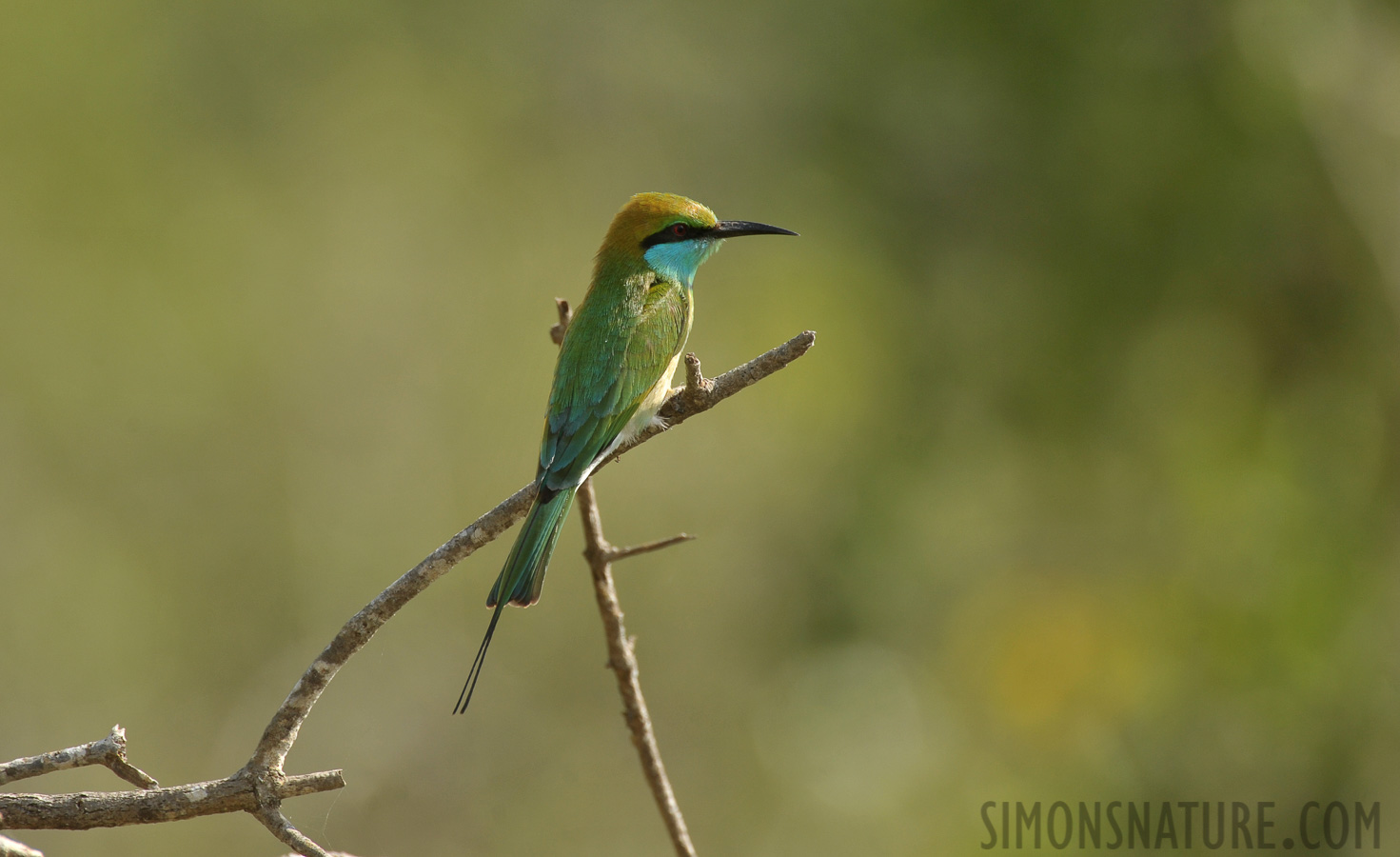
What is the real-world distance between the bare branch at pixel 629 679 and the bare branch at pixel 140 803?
1.57ft

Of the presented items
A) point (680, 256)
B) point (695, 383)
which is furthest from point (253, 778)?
point (680, 256)

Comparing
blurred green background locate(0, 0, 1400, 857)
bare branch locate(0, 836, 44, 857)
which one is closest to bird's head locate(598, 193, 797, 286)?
bare branch locate(0, 836, 44, 857)

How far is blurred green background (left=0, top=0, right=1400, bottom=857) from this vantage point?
3.78 metres

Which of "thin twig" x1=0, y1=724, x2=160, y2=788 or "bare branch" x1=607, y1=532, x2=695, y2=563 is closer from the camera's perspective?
"thin twig" x1=0, y1=724, x2=160, y2=788

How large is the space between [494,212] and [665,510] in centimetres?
204

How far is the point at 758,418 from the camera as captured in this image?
537 centimetres

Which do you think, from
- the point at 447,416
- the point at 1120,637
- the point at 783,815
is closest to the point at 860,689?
the point at 783,815

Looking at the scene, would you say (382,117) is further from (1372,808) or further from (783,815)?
(1372,808)

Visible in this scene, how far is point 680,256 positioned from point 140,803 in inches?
57.8

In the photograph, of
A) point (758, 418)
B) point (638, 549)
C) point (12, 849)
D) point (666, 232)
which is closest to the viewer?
point (12, 849)

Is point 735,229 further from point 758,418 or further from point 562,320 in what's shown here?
point 758,418

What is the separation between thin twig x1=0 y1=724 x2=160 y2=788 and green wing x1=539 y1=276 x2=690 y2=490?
0.74 meters

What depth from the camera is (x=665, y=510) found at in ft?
16.6

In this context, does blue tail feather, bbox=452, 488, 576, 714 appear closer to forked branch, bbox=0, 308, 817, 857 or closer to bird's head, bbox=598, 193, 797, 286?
forked branch, bbox=0, 308, 817, 857
